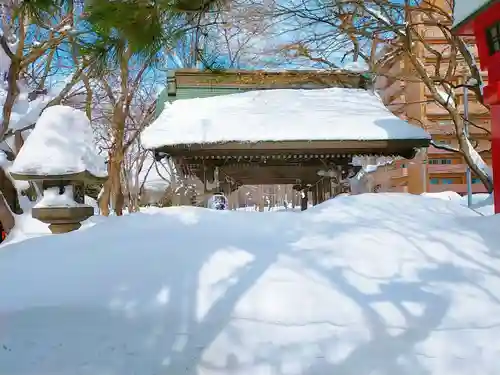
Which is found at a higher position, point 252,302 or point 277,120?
point 277,120

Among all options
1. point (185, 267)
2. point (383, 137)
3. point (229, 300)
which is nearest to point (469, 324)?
point (229, 300)

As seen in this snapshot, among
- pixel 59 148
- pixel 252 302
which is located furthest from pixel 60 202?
pixel 252 302

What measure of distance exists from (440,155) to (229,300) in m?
27.9

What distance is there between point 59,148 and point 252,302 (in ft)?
11.2

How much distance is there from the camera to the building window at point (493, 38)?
18.3 ft

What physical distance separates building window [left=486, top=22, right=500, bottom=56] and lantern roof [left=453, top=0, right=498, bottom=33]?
0.96 ft

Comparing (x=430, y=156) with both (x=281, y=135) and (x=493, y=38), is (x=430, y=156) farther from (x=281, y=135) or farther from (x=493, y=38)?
(x=493, y=38)

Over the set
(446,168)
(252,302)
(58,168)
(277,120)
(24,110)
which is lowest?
(252,302)

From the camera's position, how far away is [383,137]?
27.1 feet

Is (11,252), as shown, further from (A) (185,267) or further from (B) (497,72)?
(B) (497,72)

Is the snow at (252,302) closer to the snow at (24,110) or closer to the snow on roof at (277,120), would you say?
the snow on roof at (277,120)

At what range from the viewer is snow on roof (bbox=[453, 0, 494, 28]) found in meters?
5.46

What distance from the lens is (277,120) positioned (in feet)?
29.5

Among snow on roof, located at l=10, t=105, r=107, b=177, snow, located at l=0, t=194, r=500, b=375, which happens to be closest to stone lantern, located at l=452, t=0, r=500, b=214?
snow, located at l=0, t=194, r=500, b=375
